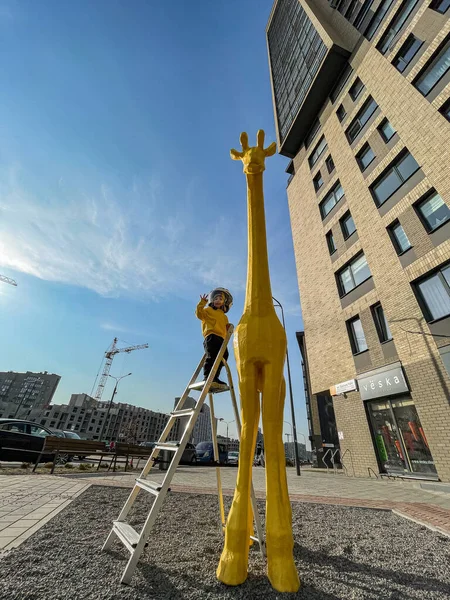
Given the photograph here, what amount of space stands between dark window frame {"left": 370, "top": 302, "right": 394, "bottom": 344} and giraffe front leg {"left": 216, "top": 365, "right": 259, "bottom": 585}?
1054 cm

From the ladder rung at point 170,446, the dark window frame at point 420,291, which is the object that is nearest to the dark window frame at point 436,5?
the dark window frame at point 420,291

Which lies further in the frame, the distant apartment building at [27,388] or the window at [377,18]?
the distant apartment building at [27,388]

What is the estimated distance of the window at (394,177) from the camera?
11.5 meters

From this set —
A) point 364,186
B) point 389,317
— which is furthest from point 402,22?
point 389,317

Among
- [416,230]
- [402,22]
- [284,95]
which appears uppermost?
[284,95]

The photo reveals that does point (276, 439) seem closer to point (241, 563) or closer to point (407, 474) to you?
point (241, 563)

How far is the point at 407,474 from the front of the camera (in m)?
9.59

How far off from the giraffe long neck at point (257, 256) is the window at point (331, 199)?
14.5 m

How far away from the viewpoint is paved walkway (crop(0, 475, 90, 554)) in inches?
117

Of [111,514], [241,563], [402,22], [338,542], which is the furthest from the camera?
[402,22]

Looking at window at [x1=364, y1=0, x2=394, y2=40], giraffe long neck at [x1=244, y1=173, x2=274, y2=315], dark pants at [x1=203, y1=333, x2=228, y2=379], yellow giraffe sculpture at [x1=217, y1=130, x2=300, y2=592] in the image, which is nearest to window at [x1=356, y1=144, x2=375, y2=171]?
window at [x1=364, y1=0, x2=394, y2=40]

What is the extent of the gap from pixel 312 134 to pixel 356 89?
13.7ft

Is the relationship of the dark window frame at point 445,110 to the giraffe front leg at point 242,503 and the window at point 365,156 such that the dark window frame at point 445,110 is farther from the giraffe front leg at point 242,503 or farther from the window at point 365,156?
the giraffe front leg at point 242,503

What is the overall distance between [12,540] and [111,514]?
1516mm
